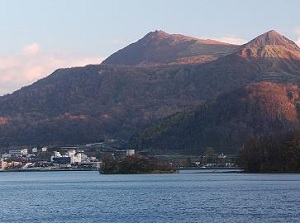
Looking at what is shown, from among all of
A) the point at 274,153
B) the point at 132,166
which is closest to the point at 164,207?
the point at 274,153

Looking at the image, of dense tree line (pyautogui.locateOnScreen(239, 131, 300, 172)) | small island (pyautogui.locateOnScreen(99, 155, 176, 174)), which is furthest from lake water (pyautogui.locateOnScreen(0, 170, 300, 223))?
small island (pyautogui.locateOnScreen(99, 155, 176, 174))

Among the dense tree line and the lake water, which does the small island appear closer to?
the dense tree line

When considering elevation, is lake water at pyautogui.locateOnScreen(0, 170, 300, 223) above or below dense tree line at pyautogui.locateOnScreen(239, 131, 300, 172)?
below

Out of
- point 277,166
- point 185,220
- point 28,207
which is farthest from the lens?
point 277,166

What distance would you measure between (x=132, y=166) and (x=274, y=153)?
1540 inches

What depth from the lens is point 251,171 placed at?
167m

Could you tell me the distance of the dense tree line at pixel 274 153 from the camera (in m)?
153

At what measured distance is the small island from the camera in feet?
602

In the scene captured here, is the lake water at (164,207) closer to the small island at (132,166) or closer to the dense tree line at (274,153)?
the dense tree line at (274,153)

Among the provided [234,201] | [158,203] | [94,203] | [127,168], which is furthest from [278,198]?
[127,168]

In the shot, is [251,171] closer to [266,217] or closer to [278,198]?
[278,198]

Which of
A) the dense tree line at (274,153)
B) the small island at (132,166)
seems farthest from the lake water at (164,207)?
the small island at (132,166)

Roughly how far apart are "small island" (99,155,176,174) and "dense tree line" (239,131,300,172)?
94.6 feet

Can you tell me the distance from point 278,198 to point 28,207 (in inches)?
987
